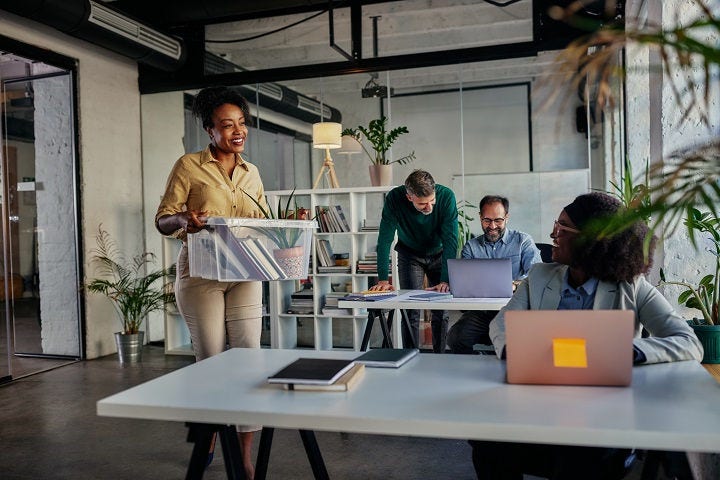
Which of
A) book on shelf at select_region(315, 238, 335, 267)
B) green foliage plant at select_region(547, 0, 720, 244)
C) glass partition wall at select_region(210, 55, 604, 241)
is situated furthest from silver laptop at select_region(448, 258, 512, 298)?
glass partition wall at select_region(210, 55, 604, 241)

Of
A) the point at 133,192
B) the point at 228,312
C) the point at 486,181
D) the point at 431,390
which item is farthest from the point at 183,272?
the point at 486,181

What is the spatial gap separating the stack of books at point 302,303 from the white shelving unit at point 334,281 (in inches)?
1.9

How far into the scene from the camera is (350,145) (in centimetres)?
707

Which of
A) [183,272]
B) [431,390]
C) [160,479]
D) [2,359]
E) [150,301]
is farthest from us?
[150,301]

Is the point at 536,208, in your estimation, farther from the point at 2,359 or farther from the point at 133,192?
the point at 2,359

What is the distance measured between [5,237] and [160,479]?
3334mm

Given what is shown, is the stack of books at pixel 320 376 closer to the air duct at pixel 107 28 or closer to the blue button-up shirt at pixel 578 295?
the blue button-up shirt at pixel 578 295

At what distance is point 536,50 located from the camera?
5949mm

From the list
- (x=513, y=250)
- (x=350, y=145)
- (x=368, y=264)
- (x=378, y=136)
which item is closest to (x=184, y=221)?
(x=513, y=250)

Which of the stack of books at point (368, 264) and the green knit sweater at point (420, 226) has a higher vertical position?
the green knit sweater at point (420, 226)

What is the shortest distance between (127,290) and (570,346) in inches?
227

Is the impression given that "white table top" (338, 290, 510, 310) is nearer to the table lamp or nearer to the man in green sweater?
the man in green sweater

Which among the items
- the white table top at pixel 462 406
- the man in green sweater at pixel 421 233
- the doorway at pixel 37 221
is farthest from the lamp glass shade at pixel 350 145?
the white table top at pixel 462 406

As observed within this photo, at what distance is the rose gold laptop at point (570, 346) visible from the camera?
1.53 meters
